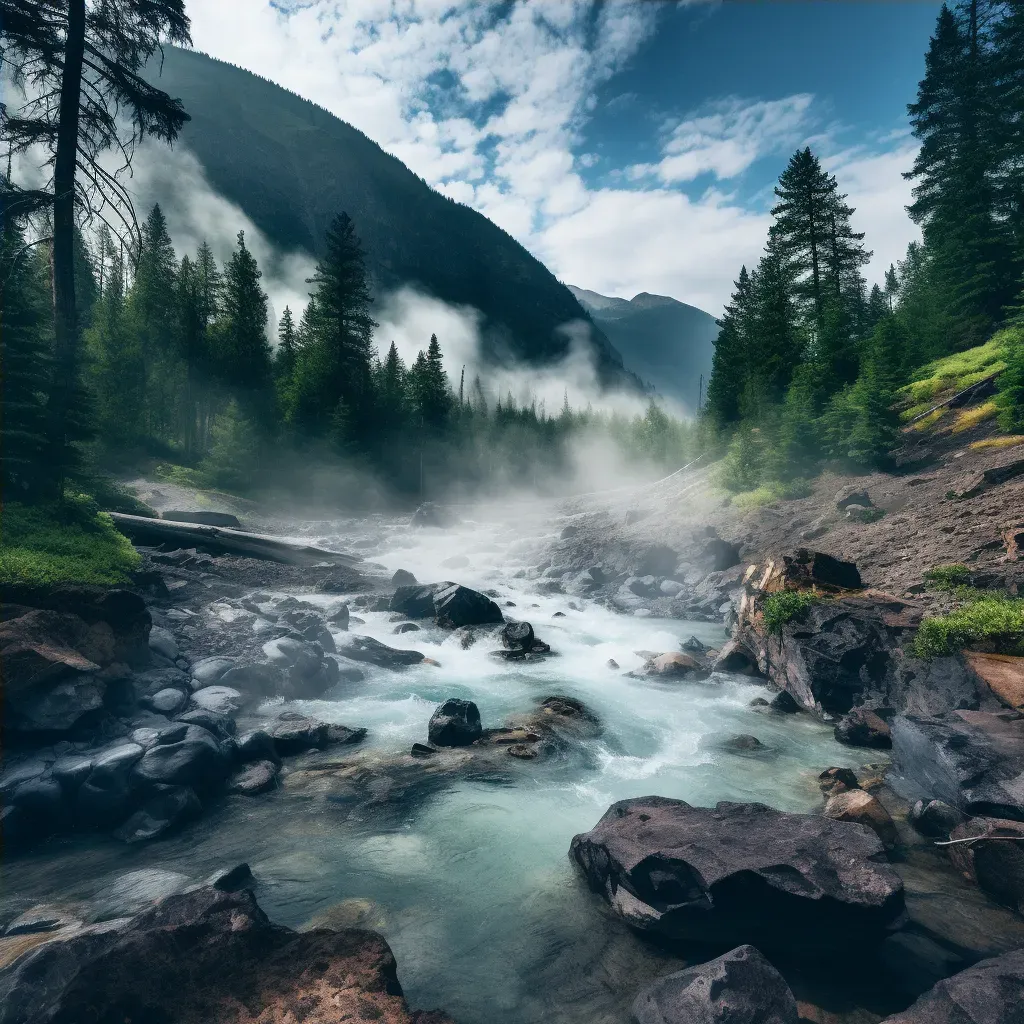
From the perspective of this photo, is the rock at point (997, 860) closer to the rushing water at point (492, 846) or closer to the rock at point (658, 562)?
the rushing water at point (492, 846)

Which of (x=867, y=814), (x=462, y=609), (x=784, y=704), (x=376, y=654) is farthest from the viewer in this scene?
(x=462, y=609)

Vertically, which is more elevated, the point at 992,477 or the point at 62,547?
the point at 992,477

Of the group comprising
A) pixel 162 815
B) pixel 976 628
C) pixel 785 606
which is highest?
pixel 976 628

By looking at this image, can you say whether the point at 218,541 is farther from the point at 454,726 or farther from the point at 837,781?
the point at 837,781

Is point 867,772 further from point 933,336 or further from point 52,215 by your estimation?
point 933,336

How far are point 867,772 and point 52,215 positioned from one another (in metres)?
22.7

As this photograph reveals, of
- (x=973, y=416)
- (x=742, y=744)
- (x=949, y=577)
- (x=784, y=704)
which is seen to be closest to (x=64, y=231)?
(x=742, y=744)

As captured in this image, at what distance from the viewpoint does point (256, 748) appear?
9367 millimetres

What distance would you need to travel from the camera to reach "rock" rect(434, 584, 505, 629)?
Result: 19.6 meters

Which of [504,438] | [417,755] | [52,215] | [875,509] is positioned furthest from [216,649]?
[504,438]

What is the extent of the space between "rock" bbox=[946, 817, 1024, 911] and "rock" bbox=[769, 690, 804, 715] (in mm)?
5866

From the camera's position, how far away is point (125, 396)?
142 feet

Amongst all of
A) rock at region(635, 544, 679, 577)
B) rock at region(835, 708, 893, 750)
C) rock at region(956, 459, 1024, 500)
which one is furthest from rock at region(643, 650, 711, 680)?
rock at region(635, 544, 679, 577)

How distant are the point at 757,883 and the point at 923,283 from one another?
52883 mm
